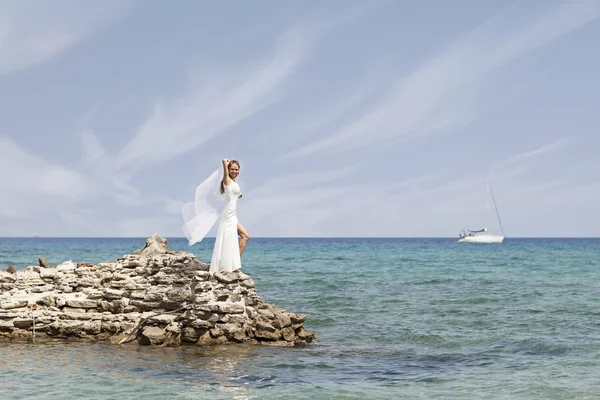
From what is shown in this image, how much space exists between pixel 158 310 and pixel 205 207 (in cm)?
297

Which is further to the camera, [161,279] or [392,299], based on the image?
[392,299]

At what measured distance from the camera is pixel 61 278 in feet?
68.4

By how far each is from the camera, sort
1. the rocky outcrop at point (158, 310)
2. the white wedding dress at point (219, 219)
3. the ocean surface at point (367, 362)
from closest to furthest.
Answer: the ocean surface at point (367, 362) → the rocky outcrop at point (158, 310) → the white wedding dress at point (219, 219)

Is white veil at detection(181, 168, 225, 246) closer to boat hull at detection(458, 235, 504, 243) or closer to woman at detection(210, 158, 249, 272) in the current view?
woman at detection(210, 158, 249, 272)

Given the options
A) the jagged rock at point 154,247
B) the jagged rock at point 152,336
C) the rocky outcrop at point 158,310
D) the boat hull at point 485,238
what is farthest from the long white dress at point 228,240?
the boat hull at point 485,238

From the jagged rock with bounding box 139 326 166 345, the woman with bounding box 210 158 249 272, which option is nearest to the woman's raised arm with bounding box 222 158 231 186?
the woman with bounding box 210 158 249 272

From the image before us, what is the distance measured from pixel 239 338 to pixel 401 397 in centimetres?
534

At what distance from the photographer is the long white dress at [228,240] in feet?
55.6

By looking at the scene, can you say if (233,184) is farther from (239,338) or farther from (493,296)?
(493,296)

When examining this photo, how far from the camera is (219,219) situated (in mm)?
17172

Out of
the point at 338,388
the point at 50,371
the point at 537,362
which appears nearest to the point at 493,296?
the point at 537,362

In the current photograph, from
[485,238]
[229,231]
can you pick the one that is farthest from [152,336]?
[485,238]

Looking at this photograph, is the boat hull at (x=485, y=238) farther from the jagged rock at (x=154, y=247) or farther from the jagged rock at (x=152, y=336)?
the jagged rock at (x=152, y=336)

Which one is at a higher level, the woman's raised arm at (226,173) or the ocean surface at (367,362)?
the woman's raised arm at (226,173)
